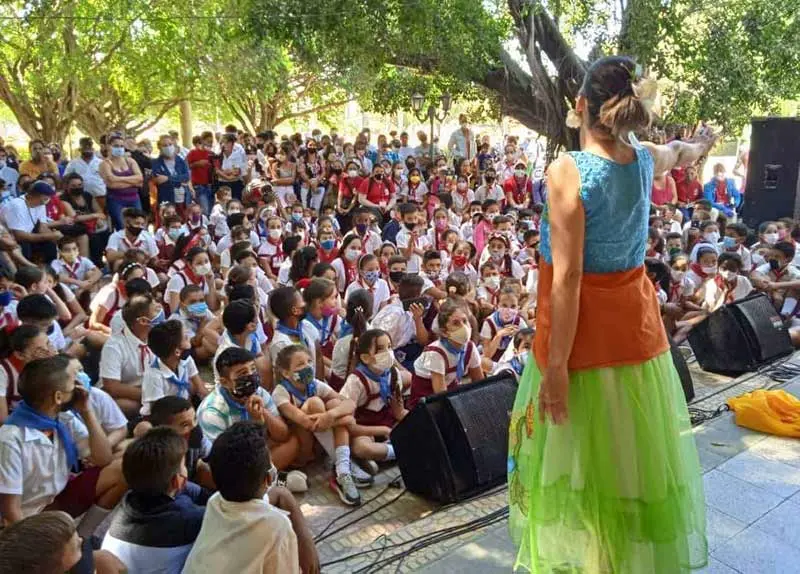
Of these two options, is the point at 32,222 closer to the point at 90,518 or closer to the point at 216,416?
the point at 216,416

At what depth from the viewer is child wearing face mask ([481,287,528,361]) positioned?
18.1 ft

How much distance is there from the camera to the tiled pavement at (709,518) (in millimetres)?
2928

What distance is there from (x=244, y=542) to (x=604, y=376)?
1266 mm

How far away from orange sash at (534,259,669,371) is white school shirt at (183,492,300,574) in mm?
1044

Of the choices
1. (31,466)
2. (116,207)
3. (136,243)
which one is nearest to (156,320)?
(31,466)

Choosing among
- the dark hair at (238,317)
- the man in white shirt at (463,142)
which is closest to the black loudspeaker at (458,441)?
the dark hair at (238,317)

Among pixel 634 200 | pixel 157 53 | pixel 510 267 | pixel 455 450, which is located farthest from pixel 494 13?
pixel 634 200

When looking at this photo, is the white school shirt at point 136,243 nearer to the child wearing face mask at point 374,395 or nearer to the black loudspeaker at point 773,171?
the child wearing face mask at point 374,395

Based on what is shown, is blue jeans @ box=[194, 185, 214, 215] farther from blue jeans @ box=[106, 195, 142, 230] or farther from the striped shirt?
the striped shirt

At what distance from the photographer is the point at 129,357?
15.0 ft

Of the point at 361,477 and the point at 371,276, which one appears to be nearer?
the point at 361,477

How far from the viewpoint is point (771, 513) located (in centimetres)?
322

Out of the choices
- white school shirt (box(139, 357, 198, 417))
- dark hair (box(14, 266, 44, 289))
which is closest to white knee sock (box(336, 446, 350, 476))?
white school shirt (box(139, 357, 198, 417))

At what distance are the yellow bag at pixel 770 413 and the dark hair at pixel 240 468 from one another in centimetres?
315
